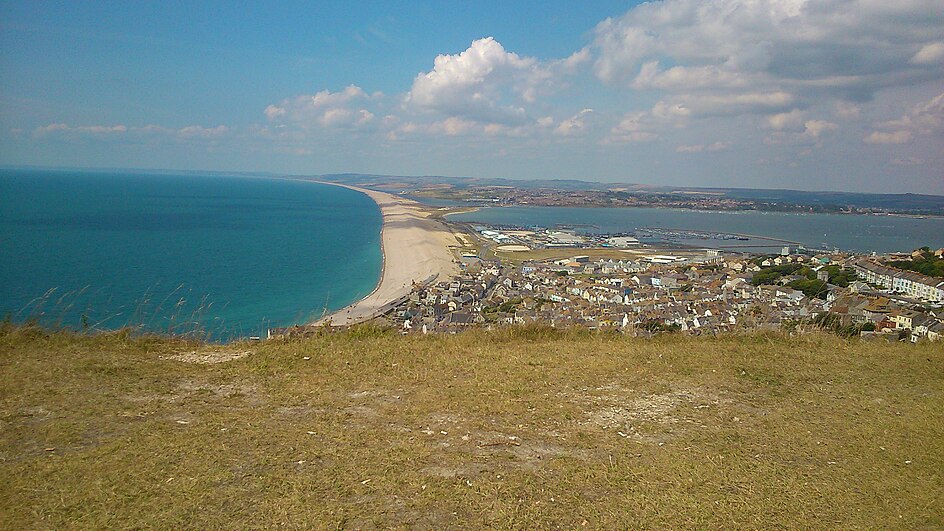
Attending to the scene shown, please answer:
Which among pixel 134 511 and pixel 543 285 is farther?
pixel 543 285

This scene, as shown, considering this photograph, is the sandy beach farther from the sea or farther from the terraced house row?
the terraced house row

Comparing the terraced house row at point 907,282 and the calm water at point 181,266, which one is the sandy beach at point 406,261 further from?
the terraced house row at point 907,282

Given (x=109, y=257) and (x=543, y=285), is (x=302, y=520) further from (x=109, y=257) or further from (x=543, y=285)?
(x=109, y=257)

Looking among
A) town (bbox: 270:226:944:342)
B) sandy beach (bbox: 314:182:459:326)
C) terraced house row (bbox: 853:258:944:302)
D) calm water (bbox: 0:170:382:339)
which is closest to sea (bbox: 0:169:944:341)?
calm water (bbox: 0:170:382:339)

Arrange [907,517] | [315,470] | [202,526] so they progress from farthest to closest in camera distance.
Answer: [315,470]
[907,517]
[202,526]

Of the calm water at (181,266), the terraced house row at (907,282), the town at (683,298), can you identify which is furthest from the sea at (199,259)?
the terraced house row at (907,282)

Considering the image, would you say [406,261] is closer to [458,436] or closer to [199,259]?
[199,259]

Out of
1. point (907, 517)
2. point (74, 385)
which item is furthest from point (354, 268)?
point (907, 517)
